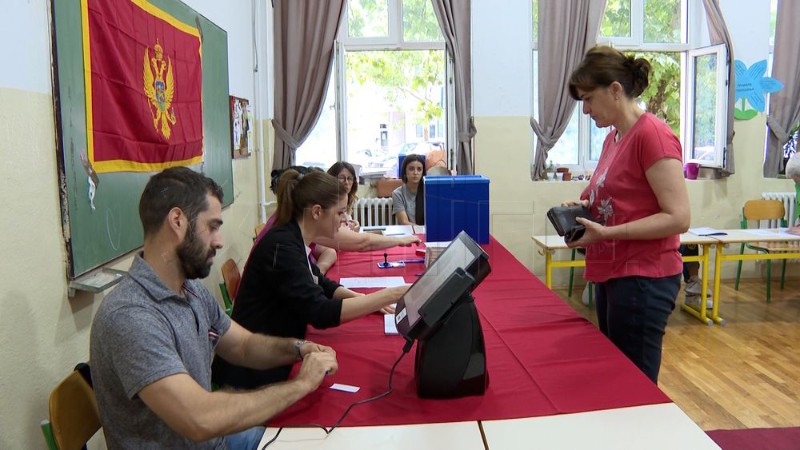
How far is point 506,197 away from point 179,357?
4.52m

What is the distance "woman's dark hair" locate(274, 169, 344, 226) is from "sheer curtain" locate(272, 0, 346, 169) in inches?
135

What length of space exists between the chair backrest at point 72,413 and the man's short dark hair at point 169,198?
47 cm

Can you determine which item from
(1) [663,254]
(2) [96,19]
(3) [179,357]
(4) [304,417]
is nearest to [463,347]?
(4) [304,417]

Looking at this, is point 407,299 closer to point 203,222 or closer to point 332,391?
point 332,391

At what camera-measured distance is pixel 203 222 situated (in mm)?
1507

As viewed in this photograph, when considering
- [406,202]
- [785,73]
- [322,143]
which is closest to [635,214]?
[406,202]

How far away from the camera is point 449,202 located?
3607 millimetres

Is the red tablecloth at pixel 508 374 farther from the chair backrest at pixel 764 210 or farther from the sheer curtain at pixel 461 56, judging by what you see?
the chair backrest at pixel 764 210

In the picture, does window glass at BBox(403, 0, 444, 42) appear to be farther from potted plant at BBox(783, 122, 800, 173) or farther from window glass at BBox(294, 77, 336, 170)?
potted plant at BBox(783, 122, 800, 173)

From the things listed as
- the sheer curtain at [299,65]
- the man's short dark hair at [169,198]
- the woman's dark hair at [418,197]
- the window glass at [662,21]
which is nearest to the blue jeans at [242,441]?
the man's short dark hair at [169,198]

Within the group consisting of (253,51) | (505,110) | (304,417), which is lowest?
(304,417)

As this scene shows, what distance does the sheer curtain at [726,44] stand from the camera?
551 cm

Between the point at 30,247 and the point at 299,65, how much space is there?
399 cm

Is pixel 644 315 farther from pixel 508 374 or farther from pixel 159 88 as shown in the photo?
pixel 159 88
